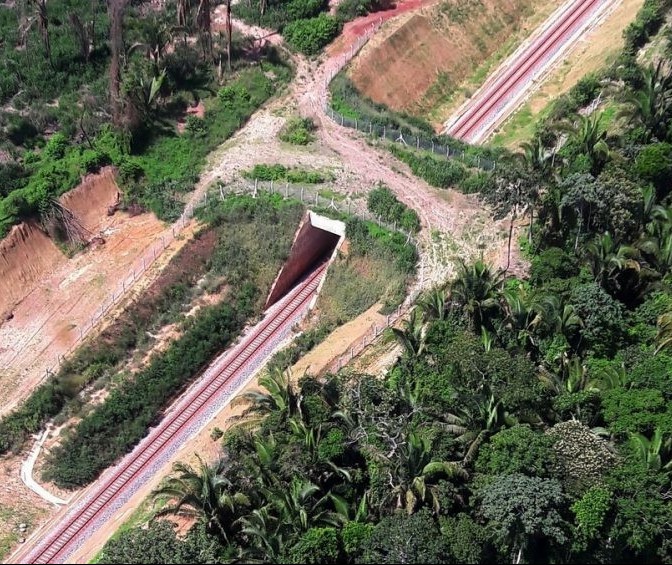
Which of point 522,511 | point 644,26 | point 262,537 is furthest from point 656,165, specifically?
point 262,537

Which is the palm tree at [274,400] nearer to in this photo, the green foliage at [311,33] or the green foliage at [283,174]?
the green foliage at [283,174]

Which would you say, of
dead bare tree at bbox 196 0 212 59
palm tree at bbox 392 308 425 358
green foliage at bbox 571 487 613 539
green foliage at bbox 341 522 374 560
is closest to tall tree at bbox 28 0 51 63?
dead bare tree at bbox 196 0 212 59

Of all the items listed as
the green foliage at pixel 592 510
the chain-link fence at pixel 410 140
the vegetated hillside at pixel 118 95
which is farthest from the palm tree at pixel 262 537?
the chain-link fence at pixel 410 140

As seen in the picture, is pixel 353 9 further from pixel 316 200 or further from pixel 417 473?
pixel 417 473

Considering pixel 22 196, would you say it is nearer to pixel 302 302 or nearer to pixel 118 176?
pixel 118 176

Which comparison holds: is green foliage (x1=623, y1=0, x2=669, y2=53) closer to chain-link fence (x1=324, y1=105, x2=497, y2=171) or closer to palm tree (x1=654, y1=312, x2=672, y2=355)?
chain-link fence (x1=324, y1=105, x2=497, y2=171)
